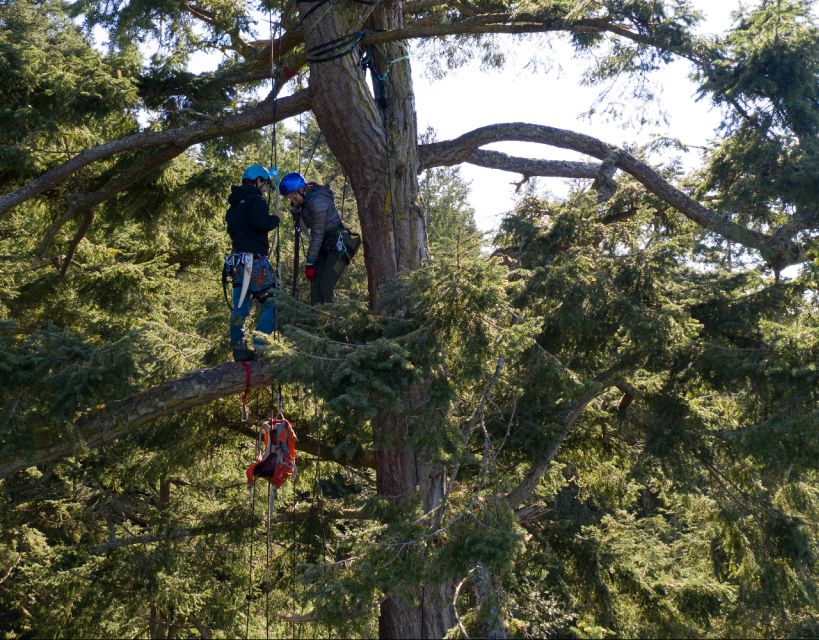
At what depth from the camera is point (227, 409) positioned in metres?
10.5

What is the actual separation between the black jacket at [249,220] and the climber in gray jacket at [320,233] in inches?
13.7

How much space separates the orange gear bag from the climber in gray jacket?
157 cm

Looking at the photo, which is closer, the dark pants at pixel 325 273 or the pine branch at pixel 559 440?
the dark pants at pixel 325 273

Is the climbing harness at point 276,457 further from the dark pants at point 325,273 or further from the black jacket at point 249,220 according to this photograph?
the black jacket at point 249,220

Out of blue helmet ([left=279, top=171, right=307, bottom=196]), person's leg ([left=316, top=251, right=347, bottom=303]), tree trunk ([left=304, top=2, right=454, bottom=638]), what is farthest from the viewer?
tree trunk ([left=304, top=2, right=454, bottom=638])

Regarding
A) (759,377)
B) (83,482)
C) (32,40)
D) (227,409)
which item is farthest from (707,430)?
(83,482)

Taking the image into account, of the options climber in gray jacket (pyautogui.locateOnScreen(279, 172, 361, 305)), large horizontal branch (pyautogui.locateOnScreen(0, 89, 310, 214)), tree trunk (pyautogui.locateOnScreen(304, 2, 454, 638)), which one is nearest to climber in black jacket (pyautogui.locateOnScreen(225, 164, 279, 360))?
climber in gray jacket (pyautogui.locateOnScreen(279, 172, 361, 305))

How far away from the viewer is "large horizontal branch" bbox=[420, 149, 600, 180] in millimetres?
10312

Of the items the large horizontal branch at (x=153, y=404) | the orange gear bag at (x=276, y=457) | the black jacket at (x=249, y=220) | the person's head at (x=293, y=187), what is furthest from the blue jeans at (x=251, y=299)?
the orange gear bag at (x=276, y=457)

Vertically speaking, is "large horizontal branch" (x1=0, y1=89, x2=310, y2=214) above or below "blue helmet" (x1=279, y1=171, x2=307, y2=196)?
above

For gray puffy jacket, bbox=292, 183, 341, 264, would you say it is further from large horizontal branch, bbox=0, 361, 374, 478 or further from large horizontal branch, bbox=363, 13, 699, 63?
large horizontal branch, bbox=363, 13, 699, 63

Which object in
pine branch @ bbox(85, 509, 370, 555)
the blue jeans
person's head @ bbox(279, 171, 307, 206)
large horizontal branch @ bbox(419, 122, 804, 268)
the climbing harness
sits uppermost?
large horizontal branch @ bbox(419, 122, 804, 268)

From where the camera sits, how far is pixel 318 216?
8.46 metres

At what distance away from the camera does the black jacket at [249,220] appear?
26.6ft
